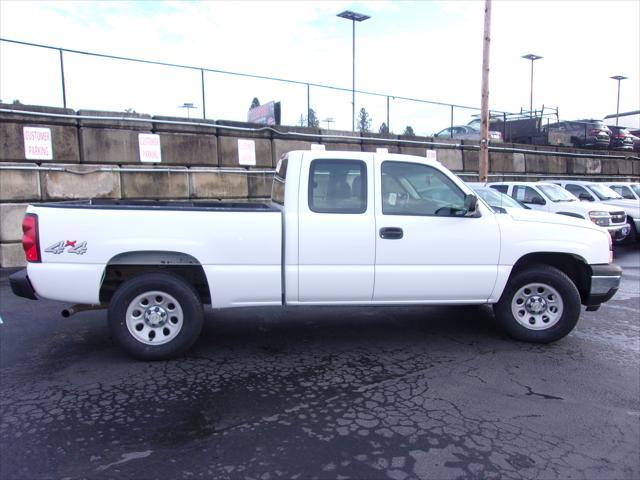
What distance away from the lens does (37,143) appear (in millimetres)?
10148

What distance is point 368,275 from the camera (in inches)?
190

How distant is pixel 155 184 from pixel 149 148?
822mm

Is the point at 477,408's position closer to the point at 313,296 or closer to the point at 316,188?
the point at 313,296

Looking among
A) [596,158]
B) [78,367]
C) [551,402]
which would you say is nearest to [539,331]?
[551,402]

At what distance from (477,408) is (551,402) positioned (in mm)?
623

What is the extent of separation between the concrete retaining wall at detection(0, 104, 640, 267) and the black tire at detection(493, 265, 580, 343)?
28.9ft

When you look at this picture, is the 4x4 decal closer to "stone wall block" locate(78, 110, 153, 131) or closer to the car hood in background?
the car hood in background

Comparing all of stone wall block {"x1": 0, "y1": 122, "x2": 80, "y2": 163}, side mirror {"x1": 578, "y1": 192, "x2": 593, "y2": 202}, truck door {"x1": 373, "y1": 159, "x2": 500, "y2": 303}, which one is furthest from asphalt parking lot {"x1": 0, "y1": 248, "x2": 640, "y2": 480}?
side mirror {"x1": 578, "y1": 192, "x2": 593, "y2": 202}

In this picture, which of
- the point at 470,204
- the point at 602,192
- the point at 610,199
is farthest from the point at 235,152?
the point at 602,192

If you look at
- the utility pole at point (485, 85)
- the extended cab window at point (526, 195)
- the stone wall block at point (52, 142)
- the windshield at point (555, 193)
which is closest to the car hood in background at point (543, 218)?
the extended cab window at point (526, 195)

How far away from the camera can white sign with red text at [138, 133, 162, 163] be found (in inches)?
450

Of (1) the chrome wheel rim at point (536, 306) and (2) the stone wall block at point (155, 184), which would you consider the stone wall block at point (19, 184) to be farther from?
(1) the chrome wheel rim at point (536, 306)

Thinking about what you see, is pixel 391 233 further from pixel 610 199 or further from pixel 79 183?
pixel 610 199

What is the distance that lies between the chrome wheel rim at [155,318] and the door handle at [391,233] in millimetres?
2006
